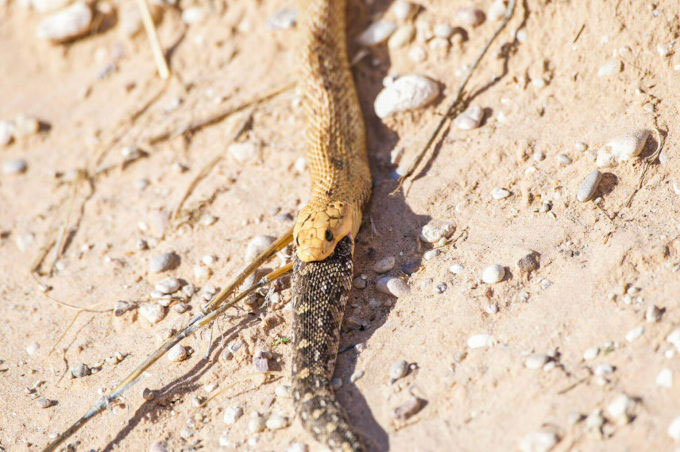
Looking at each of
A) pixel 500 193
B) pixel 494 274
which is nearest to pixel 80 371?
pixel 494 274

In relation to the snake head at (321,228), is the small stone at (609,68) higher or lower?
higher

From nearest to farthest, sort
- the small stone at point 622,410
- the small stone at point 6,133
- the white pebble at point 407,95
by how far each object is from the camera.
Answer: the small stone at point 622,410
the white pebble at point 407,95
the small stone at point 6,133

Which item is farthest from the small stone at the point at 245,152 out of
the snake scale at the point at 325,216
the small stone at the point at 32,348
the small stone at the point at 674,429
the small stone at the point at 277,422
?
the small stone at the point at 674,429

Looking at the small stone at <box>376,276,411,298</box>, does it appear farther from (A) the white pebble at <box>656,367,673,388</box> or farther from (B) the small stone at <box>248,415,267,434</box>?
(A) the white pebble at <box>656,367,673,388</box>

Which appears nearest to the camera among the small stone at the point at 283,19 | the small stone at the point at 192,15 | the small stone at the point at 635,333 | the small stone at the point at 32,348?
the small stone at the point at 635,333

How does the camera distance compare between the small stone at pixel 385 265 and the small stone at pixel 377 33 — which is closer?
the small stone at pixel 385 265

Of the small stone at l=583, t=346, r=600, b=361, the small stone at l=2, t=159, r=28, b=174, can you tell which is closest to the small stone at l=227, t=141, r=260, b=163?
the small stone at l=2, t=159, r=28, b=174

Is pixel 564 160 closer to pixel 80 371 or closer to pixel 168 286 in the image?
pixel 168 286

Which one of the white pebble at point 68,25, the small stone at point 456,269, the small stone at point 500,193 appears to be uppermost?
the white pebble at point 68,25

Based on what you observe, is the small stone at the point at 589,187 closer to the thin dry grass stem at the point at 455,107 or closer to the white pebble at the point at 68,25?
the thin dry grass stem at the point at 455,107
